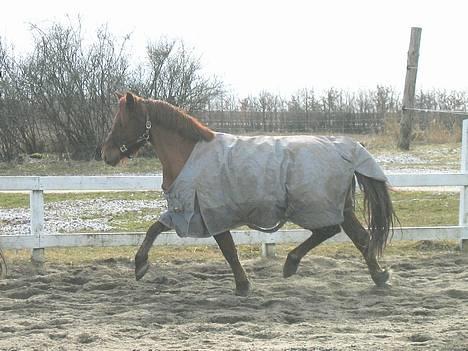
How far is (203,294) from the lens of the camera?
5.79 meters

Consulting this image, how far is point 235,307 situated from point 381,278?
156 centimetres

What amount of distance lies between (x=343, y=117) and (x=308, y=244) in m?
22.0

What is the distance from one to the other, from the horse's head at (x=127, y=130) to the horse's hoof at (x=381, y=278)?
2555mm

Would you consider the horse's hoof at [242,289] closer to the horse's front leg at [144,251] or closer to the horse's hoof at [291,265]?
the horse's hoof at [291,265]

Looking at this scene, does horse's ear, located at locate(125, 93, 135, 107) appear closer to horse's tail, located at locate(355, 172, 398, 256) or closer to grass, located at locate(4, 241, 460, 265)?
grass, located at locate(4, 241, 460, 265)

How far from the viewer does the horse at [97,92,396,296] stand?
5668mm

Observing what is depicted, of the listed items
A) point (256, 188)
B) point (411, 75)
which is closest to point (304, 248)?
point (256, 188)

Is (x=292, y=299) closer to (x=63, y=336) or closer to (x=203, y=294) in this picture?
(x=203, y=294)

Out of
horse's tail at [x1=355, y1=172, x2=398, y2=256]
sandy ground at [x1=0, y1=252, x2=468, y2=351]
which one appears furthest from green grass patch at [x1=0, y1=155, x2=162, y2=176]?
horse's tail at [x1=355, y1=172, x2=398, y2=256]

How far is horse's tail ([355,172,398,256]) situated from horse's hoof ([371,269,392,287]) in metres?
0.18

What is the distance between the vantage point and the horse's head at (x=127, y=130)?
5965 millimetres

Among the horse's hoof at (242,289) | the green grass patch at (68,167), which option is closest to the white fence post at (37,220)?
the horse's hoof at (242,289)

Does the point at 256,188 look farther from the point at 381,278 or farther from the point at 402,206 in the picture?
the point at 402,206

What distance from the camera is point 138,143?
6090 millimetres
